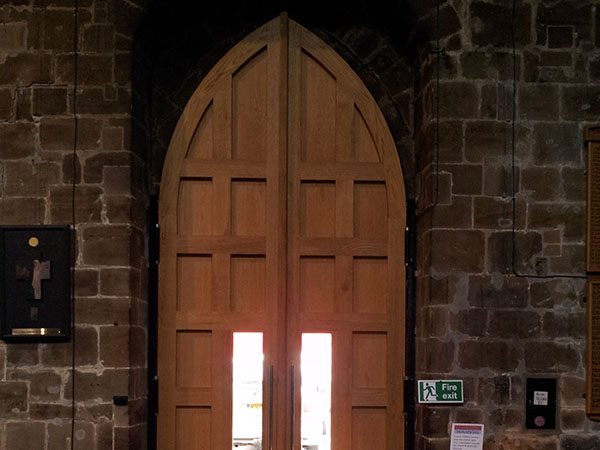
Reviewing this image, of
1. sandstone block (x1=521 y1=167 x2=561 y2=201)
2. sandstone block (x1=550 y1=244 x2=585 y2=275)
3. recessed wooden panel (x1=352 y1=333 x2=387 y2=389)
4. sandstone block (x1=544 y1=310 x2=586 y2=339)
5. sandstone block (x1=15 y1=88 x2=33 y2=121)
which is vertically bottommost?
recessed wooden panel (x1=352 y1=333 x2=387 y2=389)

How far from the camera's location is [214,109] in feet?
12.0

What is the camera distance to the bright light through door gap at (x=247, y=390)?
3.62 meters

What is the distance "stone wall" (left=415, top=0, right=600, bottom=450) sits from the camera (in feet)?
11.0

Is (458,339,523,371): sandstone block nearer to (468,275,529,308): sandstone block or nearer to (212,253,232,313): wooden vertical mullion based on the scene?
(468,275,529,308): sandstone block

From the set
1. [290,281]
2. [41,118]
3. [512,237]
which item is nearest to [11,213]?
[41,118]

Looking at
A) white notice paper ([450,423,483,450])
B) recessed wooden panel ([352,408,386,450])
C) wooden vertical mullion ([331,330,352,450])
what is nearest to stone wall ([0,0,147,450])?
wooden vertical mullion ([331,330,352,450])

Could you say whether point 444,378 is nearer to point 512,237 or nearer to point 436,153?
point 512,237

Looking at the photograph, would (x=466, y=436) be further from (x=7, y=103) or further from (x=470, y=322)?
(x=7, y=103)

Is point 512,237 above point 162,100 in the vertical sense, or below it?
below

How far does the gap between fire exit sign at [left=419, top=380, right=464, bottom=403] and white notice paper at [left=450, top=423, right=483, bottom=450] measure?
0.14m

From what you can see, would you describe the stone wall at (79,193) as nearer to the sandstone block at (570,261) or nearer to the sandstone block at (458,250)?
the sandstone block at (458,250)

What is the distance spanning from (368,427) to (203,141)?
1916mm

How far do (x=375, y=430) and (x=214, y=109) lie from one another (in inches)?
82.1

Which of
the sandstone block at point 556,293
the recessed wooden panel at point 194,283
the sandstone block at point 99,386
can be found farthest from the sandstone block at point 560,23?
A: the sandstone block at point 99,386
